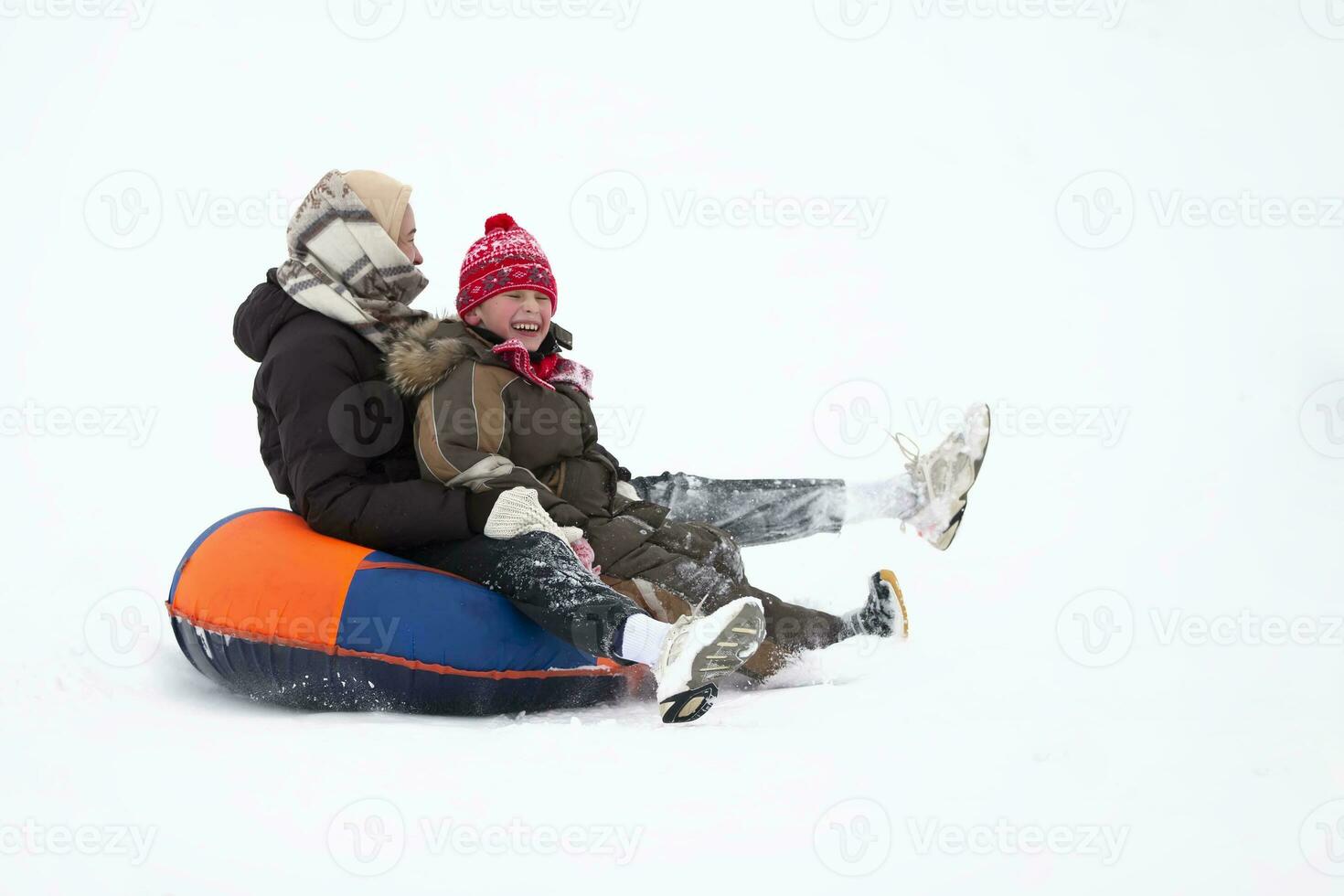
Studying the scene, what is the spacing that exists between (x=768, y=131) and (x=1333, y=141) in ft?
13.2

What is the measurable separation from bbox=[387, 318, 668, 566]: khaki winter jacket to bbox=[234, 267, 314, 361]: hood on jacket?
30 cm

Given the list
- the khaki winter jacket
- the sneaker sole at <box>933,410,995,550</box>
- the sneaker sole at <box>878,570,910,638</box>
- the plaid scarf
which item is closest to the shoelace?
the sneaker sole at <box>933,410,995,550</box>

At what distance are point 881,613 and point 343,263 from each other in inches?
67.7

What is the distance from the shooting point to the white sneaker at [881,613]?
327 cm

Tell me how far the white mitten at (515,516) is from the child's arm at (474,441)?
4 centimetres

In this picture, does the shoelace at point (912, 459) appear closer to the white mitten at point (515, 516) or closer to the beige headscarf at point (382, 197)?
the white mitten at point (515, 516)

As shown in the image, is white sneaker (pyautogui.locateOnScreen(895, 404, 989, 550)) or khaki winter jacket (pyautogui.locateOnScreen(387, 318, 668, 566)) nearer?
khaki winter jacket (pyautogui.locateOnScreen(387, 318, 668, 566))

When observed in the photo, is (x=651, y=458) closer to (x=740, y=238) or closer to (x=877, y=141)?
(x=740, y=238)

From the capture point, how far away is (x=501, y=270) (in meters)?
3.15

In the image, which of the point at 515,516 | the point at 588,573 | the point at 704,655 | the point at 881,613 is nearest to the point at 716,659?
the point at 704,655

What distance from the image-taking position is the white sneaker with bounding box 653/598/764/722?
237cm

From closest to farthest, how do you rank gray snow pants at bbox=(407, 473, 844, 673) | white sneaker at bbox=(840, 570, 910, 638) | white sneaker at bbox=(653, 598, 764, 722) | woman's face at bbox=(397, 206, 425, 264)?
white sneaker at bbox=(653, 598, 764, 722) < gray snow pants at bbox=(407, 473, 844, 673) < woman's face at bbox=(397, 206, 425, 264) < white sneaker at bbox=(840, 570, 910, 638)

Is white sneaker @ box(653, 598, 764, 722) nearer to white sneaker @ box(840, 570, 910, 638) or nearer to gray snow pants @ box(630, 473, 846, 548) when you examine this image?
white sneaker @ box(840, 570, 910, 638)

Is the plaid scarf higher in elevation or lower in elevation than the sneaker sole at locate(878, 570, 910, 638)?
higher
